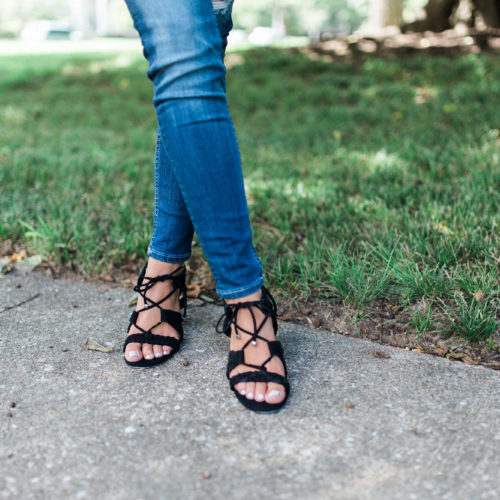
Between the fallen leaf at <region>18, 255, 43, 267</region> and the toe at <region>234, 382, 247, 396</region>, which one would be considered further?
the fallen leaf at <region>18, 255, 43, 267</region>

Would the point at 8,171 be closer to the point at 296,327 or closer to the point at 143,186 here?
the point at 143,186

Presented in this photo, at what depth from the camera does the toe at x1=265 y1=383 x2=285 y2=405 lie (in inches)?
50.8

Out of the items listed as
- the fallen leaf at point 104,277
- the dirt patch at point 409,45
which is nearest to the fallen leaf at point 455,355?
the fallen leaf at point 104,277

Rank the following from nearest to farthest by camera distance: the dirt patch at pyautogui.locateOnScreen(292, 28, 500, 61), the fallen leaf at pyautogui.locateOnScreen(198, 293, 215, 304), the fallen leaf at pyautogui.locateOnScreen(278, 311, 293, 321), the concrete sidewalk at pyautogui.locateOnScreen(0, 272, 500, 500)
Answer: the concrete sidewalk at pyautogui.locateOnScreen(0, 272, 500, 500), the fallen leaf at pyautogui.locateOnScreen(278, 311, 293, 321), the fallen leaf at pyautogui.locateOnScreen(198, 293, 215, 304), the dirt patch at pyautogui.locateOnScreen(292, 28, 500, 61)

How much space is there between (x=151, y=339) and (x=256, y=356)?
0.33 metres

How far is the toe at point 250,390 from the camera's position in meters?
1.31

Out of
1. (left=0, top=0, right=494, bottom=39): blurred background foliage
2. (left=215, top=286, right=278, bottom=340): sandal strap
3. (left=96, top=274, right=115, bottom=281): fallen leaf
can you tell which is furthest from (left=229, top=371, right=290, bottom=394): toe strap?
(left=0, top=0, right=494, bottom=39): blurred background foliage

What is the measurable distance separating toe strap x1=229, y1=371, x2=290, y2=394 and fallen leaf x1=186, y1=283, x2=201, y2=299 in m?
0.63

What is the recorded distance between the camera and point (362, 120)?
15.2 ft

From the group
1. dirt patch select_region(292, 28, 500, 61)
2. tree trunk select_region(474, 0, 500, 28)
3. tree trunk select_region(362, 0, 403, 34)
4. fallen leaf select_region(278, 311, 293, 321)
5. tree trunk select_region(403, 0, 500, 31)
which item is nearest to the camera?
fallen leaf select_region(278, 311, 293, 321)

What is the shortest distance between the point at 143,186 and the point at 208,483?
2200 millimetres

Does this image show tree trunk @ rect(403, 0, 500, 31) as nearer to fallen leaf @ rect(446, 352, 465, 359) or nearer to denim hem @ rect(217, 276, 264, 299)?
fallen leaf @ rect(446, 352, 465, 359)

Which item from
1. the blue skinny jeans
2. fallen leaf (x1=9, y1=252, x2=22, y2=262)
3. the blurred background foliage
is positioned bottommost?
fallen leaf (x1=9, y1=252, x2=22, y2=262)

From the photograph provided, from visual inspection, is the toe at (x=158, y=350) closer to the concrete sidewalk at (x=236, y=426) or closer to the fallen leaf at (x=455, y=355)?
the concrete sidewalk at (x=236, y=426)
